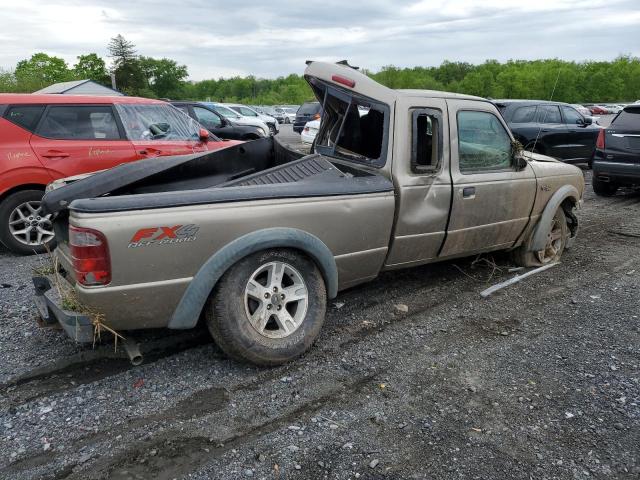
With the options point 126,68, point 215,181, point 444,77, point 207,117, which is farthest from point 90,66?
point 215,181

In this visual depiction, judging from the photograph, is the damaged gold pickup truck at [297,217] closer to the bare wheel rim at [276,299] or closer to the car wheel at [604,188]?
the bare wheel rim at [276,299]

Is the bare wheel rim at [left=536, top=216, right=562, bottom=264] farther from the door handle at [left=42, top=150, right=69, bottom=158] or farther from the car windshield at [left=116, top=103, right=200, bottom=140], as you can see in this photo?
the door handle at [left=42, top=150, right=69, bottom=158]

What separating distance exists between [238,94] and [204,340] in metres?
144

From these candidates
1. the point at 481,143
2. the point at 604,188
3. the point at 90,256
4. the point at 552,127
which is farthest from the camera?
the point at 552,127

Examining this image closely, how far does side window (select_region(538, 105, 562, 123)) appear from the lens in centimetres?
1180

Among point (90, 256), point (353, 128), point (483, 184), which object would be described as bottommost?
point (90, 256)

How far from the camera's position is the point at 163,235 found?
2.93 meters

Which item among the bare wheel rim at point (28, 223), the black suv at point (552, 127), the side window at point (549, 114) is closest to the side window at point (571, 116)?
the black suv at point (552, 127)

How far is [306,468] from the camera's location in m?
2.54

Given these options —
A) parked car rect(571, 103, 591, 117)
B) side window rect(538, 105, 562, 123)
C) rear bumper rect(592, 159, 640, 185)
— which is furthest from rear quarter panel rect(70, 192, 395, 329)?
parked car rect(571, 103, 591, 117)

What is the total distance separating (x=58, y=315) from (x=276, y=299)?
132 cm

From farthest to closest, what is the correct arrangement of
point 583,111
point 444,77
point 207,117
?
point 444,77, point 583,111, point 207,117

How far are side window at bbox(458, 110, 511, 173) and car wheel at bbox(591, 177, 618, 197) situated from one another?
20.4 feet

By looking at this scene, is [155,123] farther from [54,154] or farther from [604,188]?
[604,188]
